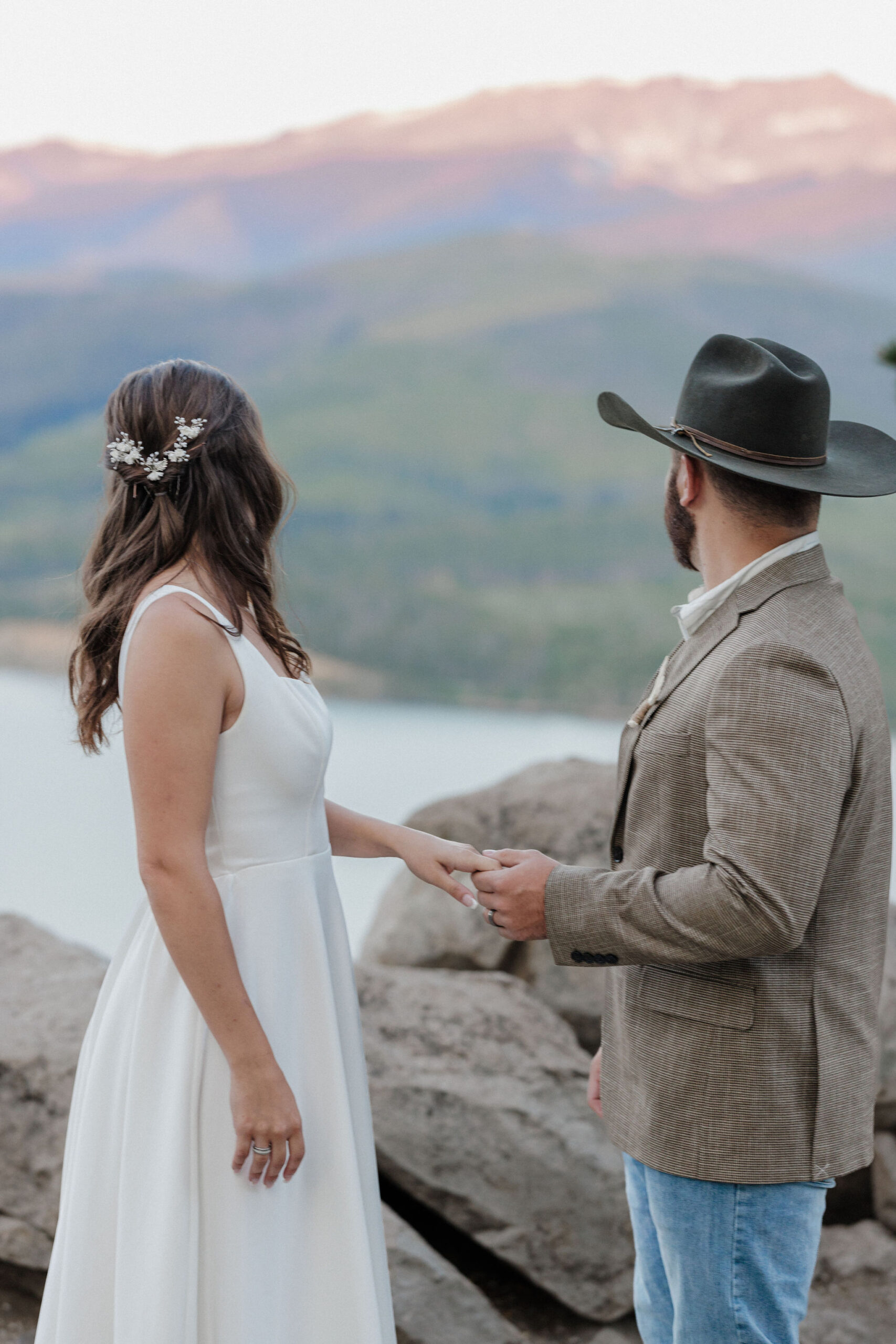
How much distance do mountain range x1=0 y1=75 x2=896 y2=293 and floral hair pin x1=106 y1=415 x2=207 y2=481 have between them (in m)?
10.8

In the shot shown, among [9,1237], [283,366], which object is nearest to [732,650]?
[9,1237]

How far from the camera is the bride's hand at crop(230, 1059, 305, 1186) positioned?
3.60 feet

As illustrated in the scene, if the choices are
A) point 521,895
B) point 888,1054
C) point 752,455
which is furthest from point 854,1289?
point 752,455

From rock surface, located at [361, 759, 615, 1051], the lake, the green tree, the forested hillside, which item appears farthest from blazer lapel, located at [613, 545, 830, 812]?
the forested hillside

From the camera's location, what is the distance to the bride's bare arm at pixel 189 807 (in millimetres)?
1049

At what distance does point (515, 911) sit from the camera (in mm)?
1174

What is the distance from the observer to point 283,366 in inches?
442

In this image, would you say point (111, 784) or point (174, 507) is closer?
point (174, 507)

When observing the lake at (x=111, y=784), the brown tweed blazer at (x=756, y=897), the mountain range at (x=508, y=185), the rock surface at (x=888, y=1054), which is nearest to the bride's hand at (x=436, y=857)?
the brown tweed blazer at (x=756, y=897)

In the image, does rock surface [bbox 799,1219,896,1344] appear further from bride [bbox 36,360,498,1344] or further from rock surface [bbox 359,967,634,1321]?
bride [bbox 36,360,498,1344]

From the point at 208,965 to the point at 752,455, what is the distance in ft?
2.51

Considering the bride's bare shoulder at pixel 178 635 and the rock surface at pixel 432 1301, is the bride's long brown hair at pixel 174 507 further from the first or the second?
the rock surface at pixel 432 1301

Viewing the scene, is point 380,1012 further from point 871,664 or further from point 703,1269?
point 871,664

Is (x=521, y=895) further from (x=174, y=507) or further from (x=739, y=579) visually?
(x=174, y=507)
